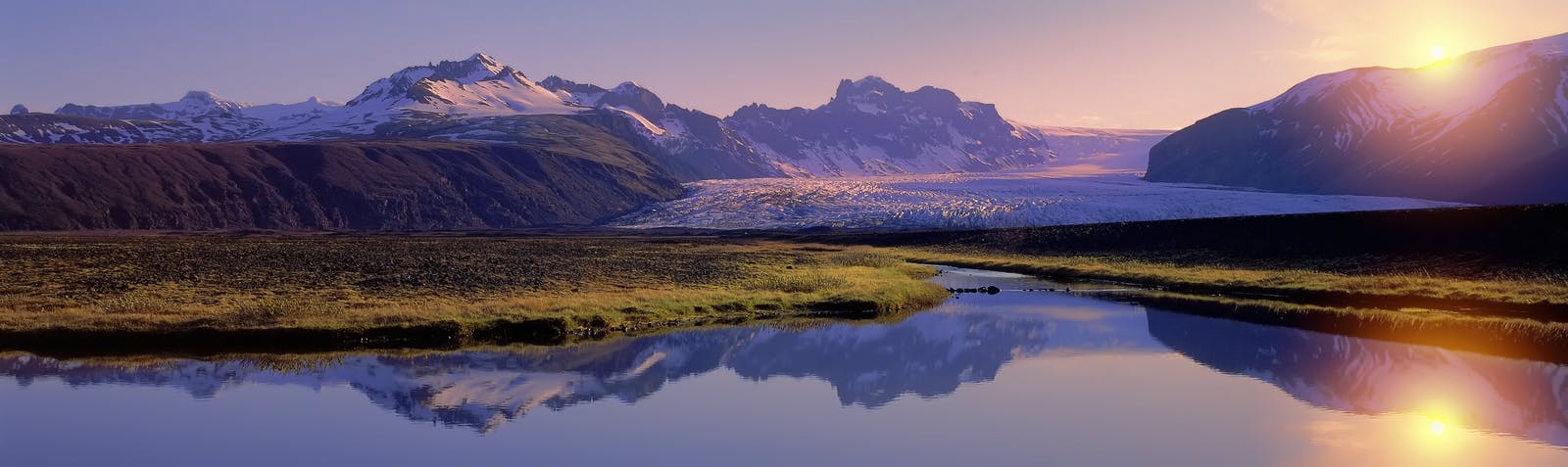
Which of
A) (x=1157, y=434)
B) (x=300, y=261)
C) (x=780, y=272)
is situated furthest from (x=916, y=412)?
(x=300, y=261)

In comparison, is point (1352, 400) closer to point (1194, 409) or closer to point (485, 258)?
point (1194, 409)

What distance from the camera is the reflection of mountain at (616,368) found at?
2755 cm

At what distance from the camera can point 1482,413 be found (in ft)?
82.0

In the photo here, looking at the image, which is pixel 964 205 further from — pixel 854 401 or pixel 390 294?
pixel 854 401

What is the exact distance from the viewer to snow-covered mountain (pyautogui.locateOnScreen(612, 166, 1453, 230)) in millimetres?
132000

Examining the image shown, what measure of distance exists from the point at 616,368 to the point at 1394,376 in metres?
21.1

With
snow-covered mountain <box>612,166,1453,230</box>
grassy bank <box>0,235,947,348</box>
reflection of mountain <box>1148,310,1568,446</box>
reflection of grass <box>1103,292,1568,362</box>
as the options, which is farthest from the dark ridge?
reflection of mountain <box>1148,310,1568,446</box>

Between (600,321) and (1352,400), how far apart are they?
81.8ft

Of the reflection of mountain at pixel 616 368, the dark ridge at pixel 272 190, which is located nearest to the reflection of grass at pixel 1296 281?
the reflection of mountain at pixel 616 368

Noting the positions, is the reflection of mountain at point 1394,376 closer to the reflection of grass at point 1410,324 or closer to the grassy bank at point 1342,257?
the reflection of grass at point 1410,324

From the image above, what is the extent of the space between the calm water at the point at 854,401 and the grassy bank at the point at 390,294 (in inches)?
157

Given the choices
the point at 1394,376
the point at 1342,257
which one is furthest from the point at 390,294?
the point at 1342,257

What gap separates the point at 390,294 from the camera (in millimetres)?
46781

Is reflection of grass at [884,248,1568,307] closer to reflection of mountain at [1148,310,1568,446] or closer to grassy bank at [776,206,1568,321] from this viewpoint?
grassy bank at [776,206,1568,321]
